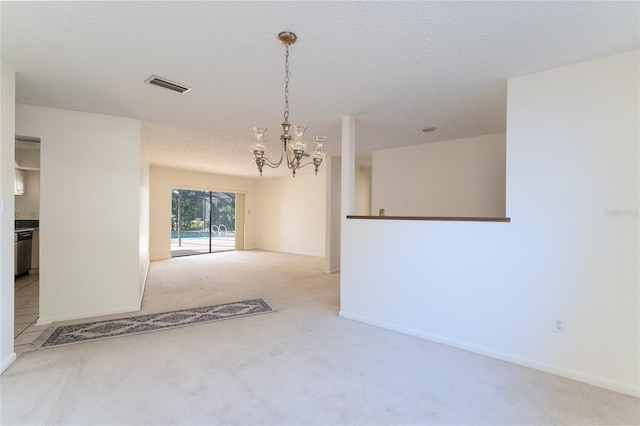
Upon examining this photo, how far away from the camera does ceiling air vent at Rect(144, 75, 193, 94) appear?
2.53m

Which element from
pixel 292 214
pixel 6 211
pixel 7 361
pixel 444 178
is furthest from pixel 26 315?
pixel 292 214

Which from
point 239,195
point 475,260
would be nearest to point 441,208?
point 475,260

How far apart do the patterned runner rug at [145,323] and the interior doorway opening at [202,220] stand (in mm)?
5516

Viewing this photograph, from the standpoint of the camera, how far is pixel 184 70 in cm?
237

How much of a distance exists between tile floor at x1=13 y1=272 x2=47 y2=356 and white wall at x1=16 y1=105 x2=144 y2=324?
0.65 feet

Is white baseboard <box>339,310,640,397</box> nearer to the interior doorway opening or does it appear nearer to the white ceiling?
the white ceiling

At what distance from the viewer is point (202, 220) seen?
372 inches

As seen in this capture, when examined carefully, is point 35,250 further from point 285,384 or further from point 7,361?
point 285,384

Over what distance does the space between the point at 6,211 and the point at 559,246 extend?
4358mm

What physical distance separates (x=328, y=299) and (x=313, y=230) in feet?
14.6

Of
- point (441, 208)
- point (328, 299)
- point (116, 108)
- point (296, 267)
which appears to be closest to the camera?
point (116, 108)

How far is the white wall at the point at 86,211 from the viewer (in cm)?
322

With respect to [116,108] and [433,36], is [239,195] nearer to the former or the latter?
[116,108]

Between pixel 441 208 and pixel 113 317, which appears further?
pixel 441 208
